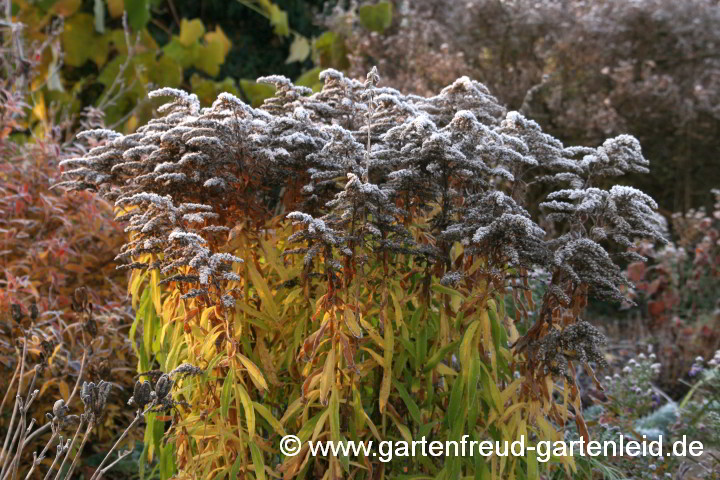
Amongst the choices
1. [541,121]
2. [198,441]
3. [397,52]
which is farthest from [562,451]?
[397,52]

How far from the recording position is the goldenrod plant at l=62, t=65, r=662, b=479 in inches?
86.3

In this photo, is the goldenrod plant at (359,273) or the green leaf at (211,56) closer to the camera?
the goldenrod plant at (359,273)

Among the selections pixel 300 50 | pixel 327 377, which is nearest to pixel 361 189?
pixel 327 377

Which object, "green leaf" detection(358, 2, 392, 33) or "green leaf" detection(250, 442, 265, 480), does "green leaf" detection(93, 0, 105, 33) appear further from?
"green leaf" detection(250, 442, 265, 480)

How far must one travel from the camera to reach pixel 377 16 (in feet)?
25.3

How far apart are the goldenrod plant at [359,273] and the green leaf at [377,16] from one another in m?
5.32

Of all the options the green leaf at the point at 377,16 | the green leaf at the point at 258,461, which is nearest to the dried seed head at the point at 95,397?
the green leaf at the point at 258,461

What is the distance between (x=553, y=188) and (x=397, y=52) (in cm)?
195

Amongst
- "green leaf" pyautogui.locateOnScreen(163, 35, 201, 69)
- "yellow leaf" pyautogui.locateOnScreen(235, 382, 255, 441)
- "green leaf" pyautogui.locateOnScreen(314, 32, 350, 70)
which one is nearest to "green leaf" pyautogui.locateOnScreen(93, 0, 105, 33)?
"green leaf" pyautogui.locateOnScreen(163, 35, 201, 69)

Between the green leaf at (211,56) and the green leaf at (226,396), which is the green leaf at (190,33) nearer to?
the green leaf at (211,56)

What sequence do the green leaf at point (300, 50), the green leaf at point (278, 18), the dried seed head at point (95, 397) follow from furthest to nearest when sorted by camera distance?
the green leaf at point (300, 50) → the green leaf at point (278, 18) → the dried seed head at point (95, 397)

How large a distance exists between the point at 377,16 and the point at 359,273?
5863 mm

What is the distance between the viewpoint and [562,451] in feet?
7.70

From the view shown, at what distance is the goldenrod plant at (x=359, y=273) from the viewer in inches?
86.3
